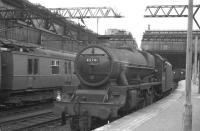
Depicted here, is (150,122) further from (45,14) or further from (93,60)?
(45,14)

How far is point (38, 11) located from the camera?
83.0 ft

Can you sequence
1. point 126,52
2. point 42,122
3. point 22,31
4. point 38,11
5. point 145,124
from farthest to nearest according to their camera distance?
point 22,31 → point 38,11 → point 126,52 → point 42,122 → point 145,124

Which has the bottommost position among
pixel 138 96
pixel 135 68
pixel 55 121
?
pixel 55 121

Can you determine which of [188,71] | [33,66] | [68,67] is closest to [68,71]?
[68,67]

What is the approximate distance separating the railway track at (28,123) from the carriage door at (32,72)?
7.74 ft

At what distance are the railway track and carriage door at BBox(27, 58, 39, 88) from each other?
92.9 inches

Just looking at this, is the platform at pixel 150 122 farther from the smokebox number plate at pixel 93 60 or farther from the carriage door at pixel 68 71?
the carriage door at pixel 68 71

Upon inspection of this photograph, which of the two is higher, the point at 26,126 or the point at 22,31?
the point at 22,31

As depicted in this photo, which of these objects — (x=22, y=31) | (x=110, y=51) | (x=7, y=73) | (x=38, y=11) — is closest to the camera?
(x=110, y=51)

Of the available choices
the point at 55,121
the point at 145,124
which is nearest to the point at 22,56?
the point at 55,121

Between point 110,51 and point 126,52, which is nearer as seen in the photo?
point 110,51

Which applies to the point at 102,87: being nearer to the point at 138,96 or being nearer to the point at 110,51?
the point at 110,51

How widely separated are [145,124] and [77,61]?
3.87 m

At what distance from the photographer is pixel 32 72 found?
1834 centimetres
